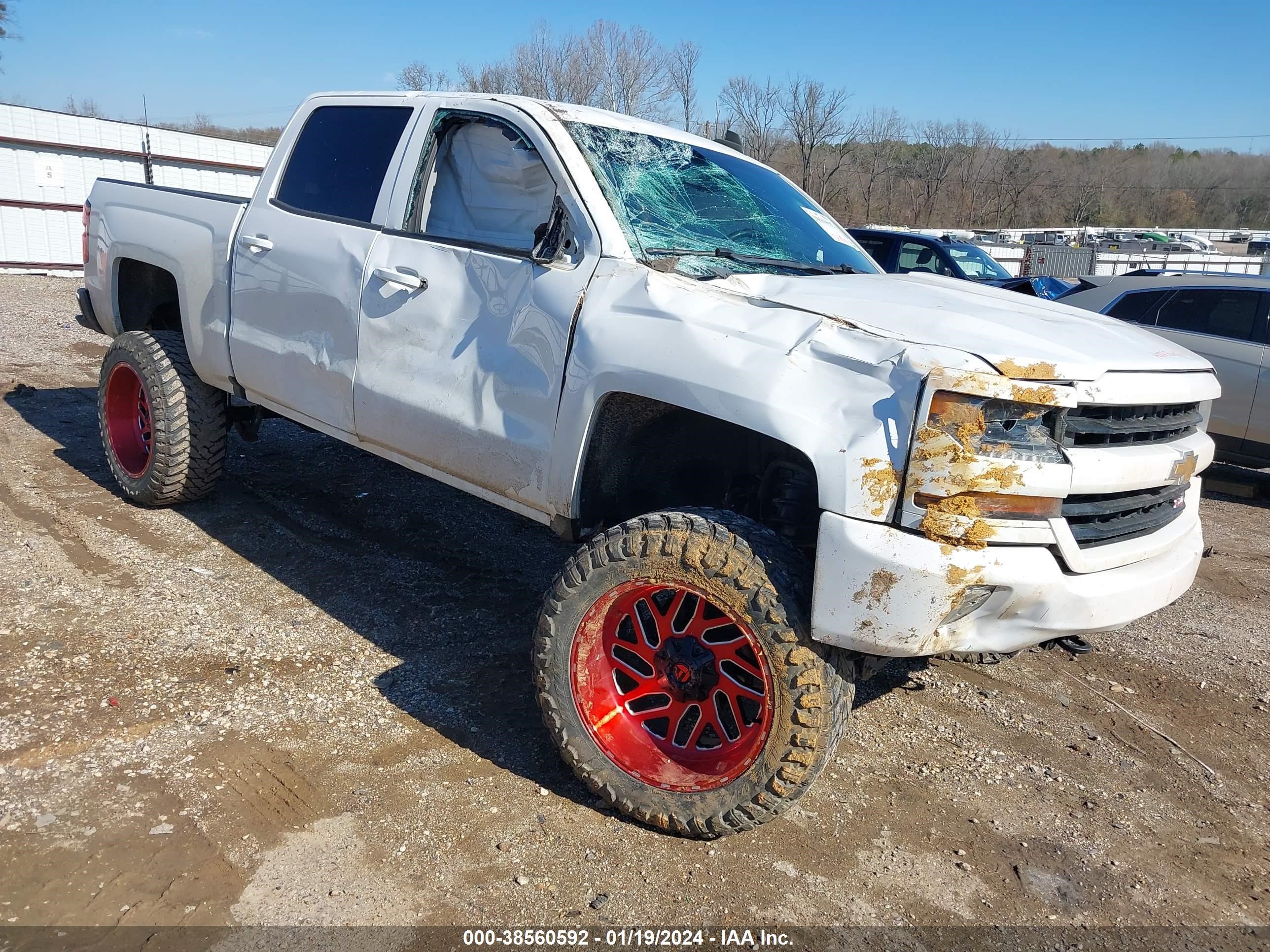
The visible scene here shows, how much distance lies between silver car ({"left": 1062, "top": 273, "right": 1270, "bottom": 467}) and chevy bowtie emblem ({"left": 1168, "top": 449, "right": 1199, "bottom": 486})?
517 cm

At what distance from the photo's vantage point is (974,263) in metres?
13.8

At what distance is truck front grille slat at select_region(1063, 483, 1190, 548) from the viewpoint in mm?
2619

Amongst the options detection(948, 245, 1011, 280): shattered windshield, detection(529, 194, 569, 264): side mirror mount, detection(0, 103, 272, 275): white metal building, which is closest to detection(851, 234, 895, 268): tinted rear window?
detection(948, 245, 1011, 280): shattered windshield

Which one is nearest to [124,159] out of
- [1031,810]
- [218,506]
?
[218,506]

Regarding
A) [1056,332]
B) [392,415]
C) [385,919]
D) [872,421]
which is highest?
[1056,332]

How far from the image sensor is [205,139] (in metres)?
21.7

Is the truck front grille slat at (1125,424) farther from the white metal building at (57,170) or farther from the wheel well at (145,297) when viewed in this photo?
the white metal building at (57,170)

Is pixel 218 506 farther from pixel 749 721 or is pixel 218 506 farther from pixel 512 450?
pixel 749 721

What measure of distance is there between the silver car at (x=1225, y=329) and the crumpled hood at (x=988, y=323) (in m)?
4.99

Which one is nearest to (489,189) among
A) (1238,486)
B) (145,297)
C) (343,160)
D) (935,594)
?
(343,160)

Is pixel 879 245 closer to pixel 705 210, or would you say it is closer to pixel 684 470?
pixel 705 210

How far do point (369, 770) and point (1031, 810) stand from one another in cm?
219

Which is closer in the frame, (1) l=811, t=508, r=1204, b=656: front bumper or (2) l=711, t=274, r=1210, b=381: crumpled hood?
(1) l=811, t=508, r=1204, b=656: front bumper

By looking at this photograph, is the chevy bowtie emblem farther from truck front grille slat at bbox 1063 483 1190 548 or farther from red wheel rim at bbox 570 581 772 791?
red wheel rim at bbox 570 581 772 791
